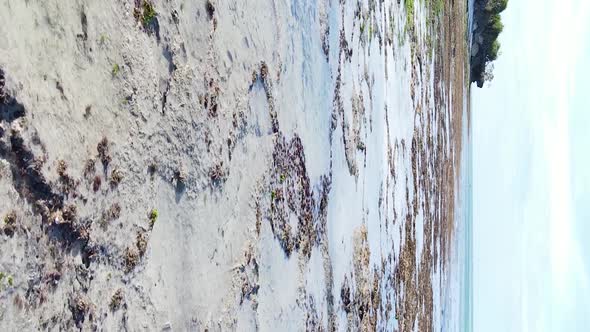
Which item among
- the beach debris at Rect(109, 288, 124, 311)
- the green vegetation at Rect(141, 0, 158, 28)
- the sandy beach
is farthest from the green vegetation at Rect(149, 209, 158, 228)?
the green vegetation at Rect(141, 0, 158, 28)

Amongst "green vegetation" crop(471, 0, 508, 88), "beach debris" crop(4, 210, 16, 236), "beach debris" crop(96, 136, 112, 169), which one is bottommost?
"beach debris" crop(4, 210, 16, 236)

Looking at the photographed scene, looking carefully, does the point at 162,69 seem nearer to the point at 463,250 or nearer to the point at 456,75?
the point at 456,75

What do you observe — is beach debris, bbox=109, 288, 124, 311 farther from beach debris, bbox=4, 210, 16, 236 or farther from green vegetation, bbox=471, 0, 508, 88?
green vegetation, bbox=471, 0, 508, 88

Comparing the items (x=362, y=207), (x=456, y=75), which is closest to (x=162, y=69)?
(x=362, y=207)

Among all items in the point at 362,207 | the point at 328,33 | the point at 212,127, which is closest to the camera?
the point at 212,127

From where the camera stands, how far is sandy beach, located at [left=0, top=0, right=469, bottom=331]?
2.92ft

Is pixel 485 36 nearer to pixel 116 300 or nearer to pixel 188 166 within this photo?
pixel 188 166

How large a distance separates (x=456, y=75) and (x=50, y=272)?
25.2 ft

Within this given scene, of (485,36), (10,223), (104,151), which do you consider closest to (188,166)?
(104,151)

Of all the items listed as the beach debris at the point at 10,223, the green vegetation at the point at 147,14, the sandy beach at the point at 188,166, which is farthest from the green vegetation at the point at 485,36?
the beach debris at the point at 10,223

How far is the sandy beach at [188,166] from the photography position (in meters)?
0.89

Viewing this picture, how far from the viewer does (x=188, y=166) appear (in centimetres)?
134

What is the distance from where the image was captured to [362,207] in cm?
299

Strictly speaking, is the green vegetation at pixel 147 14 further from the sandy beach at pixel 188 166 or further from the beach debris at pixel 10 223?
the beach debris at pixel 10 223
